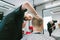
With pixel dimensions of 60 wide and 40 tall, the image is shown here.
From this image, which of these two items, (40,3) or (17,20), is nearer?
(17,20)

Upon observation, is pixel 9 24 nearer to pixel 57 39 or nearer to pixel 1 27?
pixel 1 27

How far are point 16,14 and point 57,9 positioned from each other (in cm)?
81

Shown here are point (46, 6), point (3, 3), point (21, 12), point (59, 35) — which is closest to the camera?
point (21, 12)

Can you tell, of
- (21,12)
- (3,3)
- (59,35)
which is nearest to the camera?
(21,12)

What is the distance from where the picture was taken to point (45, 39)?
50 cm

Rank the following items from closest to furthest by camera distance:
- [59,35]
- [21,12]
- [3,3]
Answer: [21,12], [59,35], [3,3]

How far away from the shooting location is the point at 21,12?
0.42 meters

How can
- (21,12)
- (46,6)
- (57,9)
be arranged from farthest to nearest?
(46,6) < (57,9) < (21,12)

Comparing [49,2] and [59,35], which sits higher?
[49,2]

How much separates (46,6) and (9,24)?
34.3 inches

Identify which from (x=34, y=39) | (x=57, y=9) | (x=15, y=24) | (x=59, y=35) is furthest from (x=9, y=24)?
(x=57, y=9)

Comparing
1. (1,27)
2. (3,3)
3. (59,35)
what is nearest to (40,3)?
(3,3)

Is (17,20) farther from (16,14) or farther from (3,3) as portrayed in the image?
(3,3)

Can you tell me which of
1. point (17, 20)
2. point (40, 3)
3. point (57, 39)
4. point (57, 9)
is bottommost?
point (57, 39)
